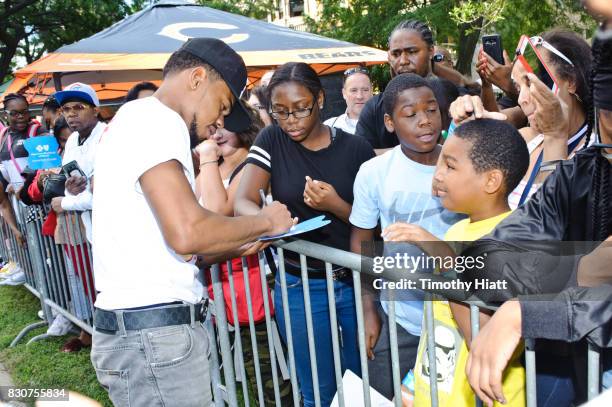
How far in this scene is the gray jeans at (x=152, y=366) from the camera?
2166 mm

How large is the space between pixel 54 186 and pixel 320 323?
292cm

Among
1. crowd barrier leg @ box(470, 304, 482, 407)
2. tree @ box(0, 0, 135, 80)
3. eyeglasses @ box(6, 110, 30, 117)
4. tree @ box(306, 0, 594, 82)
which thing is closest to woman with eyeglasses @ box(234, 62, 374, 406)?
crowd barrier leg @ box(470, 304, 482, 407)

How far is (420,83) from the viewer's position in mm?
2777

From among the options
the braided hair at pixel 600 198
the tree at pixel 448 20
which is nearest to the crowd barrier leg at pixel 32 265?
the braided hair at pixel 600 198

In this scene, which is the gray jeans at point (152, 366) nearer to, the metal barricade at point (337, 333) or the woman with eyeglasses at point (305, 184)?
the metal barricade at point (337, 333)

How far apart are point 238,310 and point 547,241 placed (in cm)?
195

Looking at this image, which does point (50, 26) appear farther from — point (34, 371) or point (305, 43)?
point (34, 371)

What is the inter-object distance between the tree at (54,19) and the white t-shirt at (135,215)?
24497 mm

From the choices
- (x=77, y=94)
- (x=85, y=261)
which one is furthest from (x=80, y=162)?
(x=85, y=261)

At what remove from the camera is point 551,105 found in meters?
2.37

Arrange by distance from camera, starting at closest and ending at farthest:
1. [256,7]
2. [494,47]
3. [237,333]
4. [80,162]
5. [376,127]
→ [237,333]
[494,47]
[376,127]
[80,162]
[256,7]

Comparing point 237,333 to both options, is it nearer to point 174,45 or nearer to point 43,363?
point 43,363

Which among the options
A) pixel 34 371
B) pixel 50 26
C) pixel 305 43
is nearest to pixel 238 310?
pixel 34 371

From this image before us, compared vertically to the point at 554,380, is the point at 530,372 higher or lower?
higher
